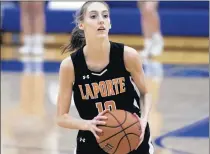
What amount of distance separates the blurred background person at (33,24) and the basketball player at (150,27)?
1.48m

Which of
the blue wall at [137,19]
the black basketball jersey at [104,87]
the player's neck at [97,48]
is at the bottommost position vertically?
the black basketball jersey at [104,87]

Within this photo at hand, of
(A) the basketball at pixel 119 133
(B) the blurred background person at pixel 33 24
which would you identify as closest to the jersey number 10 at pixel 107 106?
(A) the basketball at pixel 119 133

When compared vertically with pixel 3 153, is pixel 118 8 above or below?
above

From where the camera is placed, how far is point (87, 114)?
2.81 m

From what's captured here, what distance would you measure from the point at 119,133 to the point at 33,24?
268 inches

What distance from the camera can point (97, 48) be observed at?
278 centimetres

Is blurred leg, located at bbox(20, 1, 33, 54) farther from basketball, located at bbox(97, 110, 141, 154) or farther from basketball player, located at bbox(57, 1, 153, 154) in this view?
basketball, located at bbox(97, 110, 141, 154)

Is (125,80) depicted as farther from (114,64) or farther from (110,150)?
(110,150)

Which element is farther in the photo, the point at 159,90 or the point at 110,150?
the point at 159,90

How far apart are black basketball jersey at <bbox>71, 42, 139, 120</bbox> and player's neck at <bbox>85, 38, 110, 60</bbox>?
0.03 m

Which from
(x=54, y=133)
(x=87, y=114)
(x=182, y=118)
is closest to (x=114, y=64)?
(x=87, y=114)

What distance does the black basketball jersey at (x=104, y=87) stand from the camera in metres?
2.76

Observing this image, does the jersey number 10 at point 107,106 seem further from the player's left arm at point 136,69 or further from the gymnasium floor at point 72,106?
the gymnasium floor at point 72,106

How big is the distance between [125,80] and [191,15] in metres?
7.16
